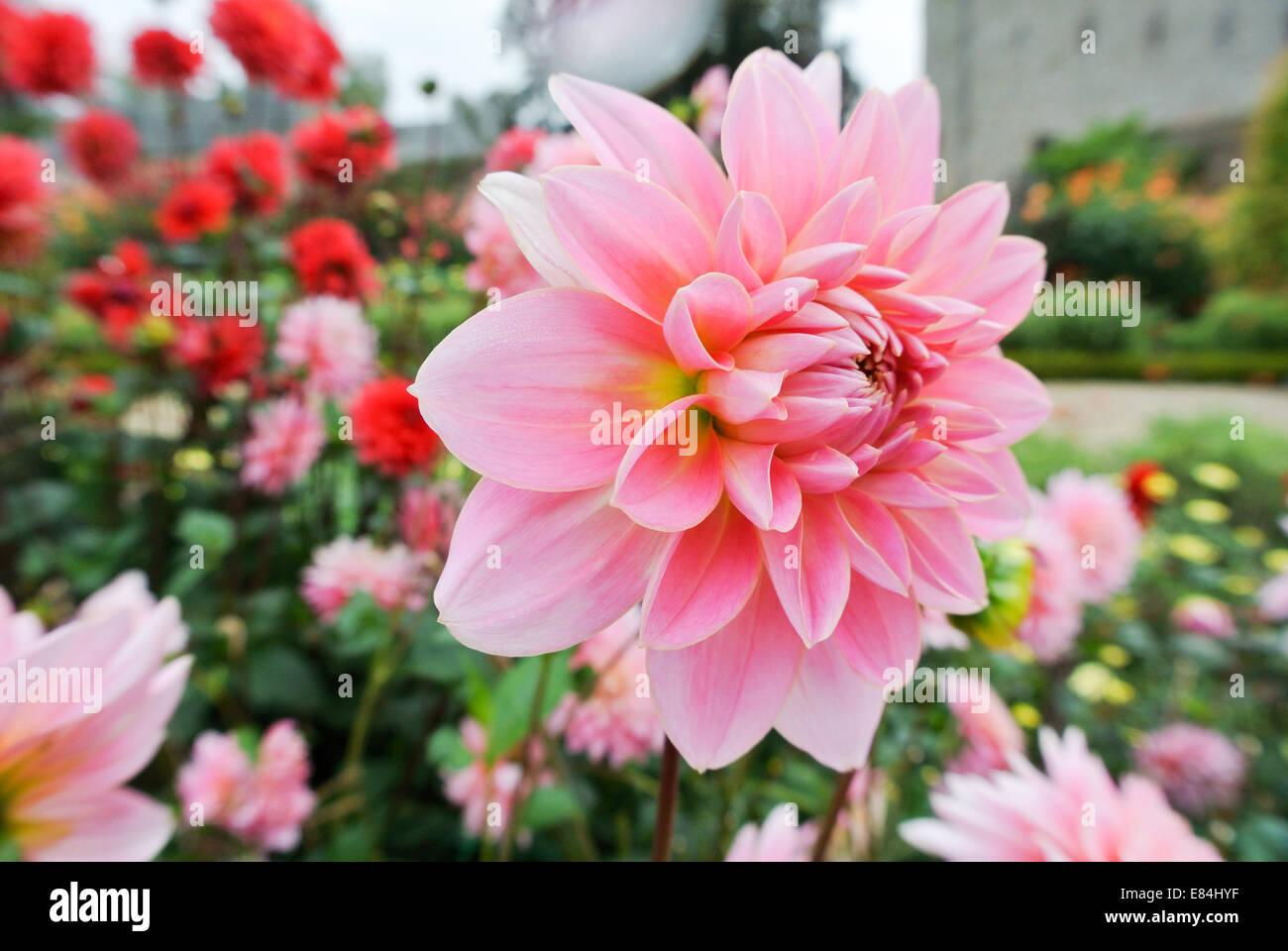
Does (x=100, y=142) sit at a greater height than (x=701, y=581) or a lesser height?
greater

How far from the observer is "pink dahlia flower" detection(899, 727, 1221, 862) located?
1.03ft

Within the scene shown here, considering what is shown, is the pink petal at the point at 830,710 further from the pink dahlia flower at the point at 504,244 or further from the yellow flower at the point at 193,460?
the yellow flower at the point at 193,460

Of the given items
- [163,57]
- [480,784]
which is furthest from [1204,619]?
[163,57]

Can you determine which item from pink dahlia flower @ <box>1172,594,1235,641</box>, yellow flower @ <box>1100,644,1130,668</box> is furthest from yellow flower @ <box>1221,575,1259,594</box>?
yellow flower @ <box>1100,644,1130,668</box>

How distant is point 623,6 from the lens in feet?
2.62

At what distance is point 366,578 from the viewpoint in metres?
0.55

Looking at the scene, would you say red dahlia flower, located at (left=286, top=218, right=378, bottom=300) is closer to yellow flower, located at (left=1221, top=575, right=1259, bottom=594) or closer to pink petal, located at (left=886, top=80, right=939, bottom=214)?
pink petal, located at (left=886, top=80, right=939, bottom=214)

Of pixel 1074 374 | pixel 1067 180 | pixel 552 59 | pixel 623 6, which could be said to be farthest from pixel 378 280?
pixel 1067 180

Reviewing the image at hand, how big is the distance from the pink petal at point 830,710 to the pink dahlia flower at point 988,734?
1.30ft

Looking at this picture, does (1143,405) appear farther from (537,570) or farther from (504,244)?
(537,570)

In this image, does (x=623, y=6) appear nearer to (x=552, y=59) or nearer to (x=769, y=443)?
(x=552, y=59)

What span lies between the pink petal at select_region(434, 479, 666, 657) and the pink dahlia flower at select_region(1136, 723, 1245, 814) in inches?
36.2

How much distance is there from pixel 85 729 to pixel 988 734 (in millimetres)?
578

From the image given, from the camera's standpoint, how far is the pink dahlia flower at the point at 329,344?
0.64 metres
